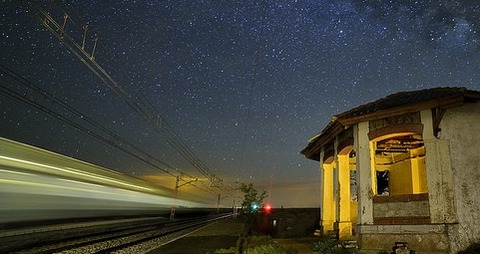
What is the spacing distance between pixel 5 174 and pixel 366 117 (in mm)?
11408

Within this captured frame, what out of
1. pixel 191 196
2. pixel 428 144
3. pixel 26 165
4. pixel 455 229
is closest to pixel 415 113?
pixel 428 144

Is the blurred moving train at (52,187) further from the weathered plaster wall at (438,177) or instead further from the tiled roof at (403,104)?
the weathered plaster wall at (438,177)

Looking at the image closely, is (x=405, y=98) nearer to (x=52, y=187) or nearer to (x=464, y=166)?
(x=464, y=166)

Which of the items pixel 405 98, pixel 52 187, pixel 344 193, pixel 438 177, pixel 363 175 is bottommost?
pixel 52 187

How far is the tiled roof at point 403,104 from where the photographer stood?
33.5ft

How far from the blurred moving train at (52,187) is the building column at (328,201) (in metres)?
10.8

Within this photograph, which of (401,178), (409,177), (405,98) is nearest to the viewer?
(405,98)

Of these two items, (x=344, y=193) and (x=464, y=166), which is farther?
(x=344, y=193)

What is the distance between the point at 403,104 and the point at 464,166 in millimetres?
2594

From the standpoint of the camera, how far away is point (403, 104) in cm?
1103

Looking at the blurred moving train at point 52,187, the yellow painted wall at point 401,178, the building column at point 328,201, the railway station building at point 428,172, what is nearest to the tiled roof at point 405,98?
the railway station building at point 428,172

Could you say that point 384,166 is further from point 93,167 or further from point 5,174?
point 5,174

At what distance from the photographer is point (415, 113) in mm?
11086

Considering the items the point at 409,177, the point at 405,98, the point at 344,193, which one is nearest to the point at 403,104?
the point at 405,98
